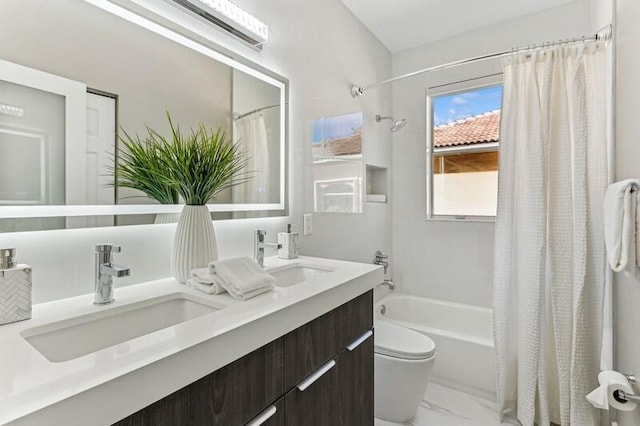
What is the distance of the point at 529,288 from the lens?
1.81 metres

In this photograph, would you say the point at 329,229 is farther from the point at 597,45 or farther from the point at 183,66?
the point at 597,45

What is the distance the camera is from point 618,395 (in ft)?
3.73

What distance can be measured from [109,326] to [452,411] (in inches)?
77.9

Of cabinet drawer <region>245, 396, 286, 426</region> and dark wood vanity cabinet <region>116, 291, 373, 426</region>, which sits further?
cabinet drawer <region>245, 396, 286, 426</region>

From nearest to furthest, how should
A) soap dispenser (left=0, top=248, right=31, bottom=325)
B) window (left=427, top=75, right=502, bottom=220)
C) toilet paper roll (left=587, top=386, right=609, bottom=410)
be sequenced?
soap dispenser (left=0, top=248, right=31, bottom=325), toilet paper roll (left=587, top=386, right=609, bottom=410), window (left=427, top=75, right=502, bottom=220)

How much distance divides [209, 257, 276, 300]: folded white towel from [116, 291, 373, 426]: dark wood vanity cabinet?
6.7 inches

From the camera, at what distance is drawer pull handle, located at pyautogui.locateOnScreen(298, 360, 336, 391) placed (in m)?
0.91

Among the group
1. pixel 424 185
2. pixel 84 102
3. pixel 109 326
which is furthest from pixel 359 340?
pixel 424 185

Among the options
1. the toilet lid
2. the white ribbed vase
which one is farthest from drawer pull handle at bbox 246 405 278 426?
the toilet lid

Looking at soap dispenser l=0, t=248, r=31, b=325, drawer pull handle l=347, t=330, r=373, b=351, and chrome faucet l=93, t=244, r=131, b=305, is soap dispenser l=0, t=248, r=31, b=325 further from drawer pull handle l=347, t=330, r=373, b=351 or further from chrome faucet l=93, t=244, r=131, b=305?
drawer pull handle l=347, t=330, r=373, b=351

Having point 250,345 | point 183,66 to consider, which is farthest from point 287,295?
point 183,66

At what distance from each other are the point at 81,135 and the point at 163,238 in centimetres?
41

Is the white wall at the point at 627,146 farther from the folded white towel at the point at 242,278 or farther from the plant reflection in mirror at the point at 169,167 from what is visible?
the plant reflection in mirror at the point at 169,167

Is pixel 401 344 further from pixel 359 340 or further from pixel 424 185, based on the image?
pixel 424 185
